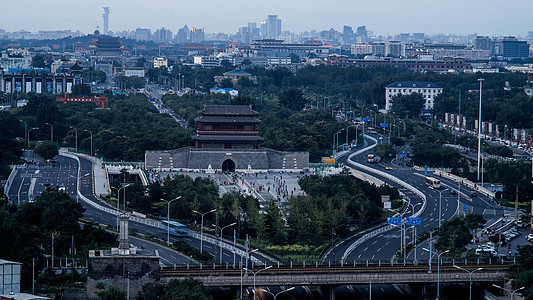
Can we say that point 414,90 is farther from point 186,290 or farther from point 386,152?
point 186,290

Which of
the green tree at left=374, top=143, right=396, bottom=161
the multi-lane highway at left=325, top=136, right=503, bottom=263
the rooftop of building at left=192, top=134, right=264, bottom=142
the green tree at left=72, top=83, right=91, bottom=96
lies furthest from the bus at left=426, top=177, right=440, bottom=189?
the green tree at left=72, top=83, right=91, bottom=96

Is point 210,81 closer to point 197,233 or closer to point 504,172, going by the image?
point 504,172

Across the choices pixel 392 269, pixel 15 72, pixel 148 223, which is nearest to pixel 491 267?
pixel 392 269

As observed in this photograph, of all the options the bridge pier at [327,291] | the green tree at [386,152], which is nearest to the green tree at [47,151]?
the green tree at [386,152]

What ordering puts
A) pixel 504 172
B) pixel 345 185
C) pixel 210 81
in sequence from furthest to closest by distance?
pixel 210 81, pixel 504 172, pixel 345 185

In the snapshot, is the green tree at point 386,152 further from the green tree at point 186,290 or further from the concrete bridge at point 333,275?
the green tree at point 186,290

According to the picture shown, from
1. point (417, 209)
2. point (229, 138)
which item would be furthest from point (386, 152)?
point (417, 209)

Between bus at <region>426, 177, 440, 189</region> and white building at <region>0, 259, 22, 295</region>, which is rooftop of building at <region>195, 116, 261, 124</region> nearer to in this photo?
bus at <region>426, 177, 440, 189</region>
